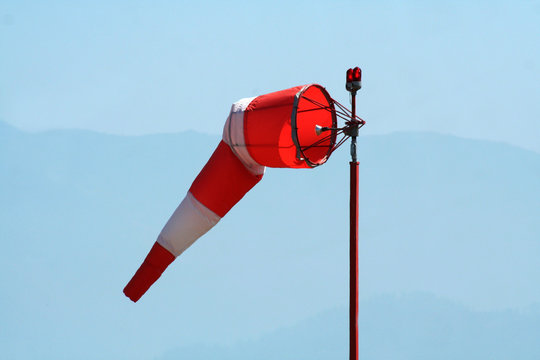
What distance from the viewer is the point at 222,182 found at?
14.0m

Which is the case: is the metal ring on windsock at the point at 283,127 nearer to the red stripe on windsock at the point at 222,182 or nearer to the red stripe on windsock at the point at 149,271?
the red stripe on windsock at the point at 222,182

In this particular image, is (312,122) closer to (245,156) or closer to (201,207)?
(245,156)

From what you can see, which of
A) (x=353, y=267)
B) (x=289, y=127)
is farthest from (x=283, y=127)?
(x=353, y=267)

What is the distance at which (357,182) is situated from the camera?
12.4 m

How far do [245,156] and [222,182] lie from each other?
74 cm

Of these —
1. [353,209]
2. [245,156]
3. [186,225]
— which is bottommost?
[353,209]

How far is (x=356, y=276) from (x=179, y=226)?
155 inches

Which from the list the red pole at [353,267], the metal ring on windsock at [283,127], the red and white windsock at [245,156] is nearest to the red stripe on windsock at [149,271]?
the red and white windsock at [245,156]

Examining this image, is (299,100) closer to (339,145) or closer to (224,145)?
(339,145)

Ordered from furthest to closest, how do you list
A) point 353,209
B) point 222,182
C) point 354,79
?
point 222,182
point 353,209
point 354,79

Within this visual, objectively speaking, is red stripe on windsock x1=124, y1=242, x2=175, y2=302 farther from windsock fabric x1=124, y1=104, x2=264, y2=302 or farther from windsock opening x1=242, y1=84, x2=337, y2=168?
windsock opening x1=242, y1=84, x2=337, y2=168

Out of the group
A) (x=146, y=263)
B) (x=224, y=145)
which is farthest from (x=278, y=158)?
(x=146, y=263)

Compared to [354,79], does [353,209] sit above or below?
below

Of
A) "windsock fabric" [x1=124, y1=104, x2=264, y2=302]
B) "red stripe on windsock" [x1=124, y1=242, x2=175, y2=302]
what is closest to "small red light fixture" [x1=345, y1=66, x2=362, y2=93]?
"windsock fabric" [x1=124, y1=104, x2=264, y2=302]
